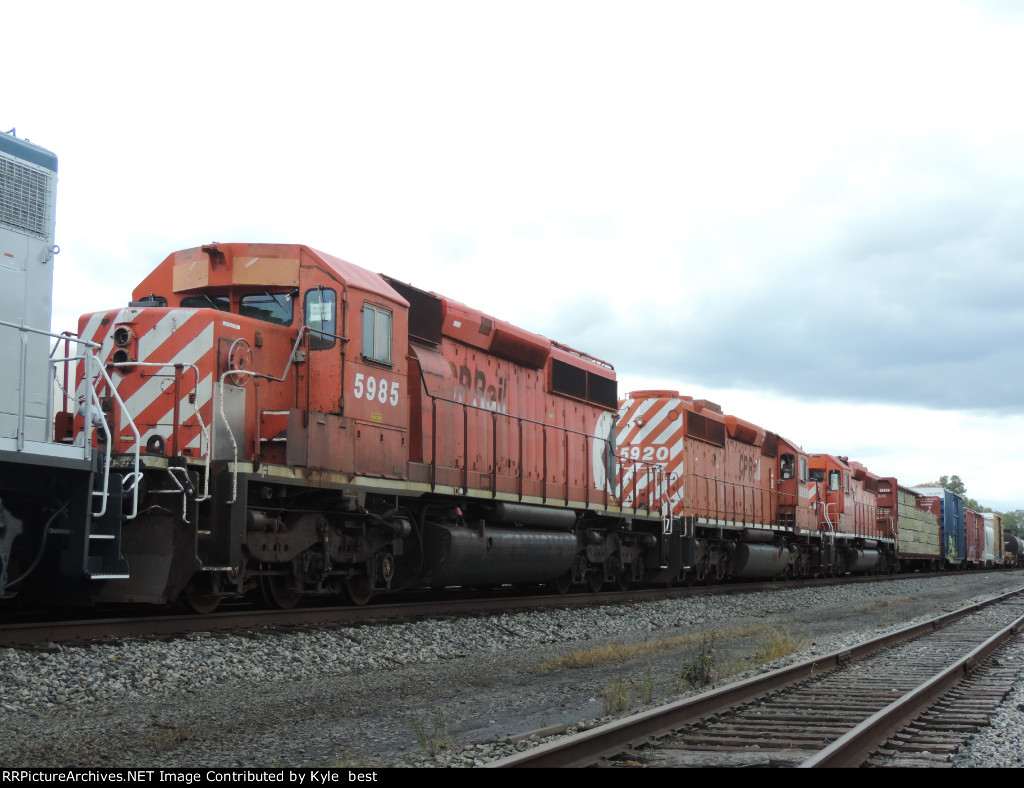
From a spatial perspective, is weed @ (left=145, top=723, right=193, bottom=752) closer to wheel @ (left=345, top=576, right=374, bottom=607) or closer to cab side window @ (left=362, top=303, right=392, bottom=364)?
cab side window @ (left=362, top=303, right=392, bottom=364)

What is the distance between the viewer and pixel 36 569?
7812 mm

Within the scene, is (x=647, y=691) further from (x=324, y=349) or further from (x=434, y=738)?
(x=324, y=349)

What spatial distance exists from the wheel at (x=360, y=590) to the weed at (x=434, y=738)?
5669 millimetres

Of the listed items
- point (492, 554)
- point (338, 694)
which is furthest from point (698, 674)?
point (492, 554)

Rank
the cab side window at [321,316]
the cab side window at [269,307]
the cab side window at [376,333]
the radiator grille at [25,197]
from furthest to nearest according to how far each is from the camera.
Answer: the cab side window at [376,333] → the cab side window at [269,307] → the cab side window at [321,316] → the radiator grille at [25,197]

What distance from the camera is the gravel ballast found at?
210 inches

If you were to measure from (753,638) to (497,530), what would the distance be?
3.56 m

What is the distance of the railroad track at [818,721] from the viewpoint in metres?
5.10

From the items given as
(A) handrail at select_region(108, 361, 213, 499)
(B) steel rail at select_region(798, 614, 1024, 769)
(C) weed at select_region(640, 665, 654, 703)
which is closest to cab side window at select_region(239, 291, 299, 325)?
(A) handrail at select_region(108, 361, 213, 499)

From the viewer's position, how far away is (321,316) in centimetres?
1047

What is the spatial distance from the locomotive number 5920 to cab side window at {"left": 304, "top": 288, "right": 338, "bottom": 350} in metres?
0.52

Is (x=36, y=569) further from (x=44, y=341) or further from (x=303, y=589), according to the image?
(x=303, y=589)

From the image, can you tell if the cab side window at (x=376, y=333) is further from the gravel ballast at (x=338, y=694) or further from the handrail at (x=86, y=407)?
the handrail at (x=86, y=407)

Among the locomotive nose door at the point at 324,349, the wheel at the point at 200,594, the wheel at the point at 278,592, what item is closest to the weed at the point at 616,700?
the wheel at the point at 200,594
